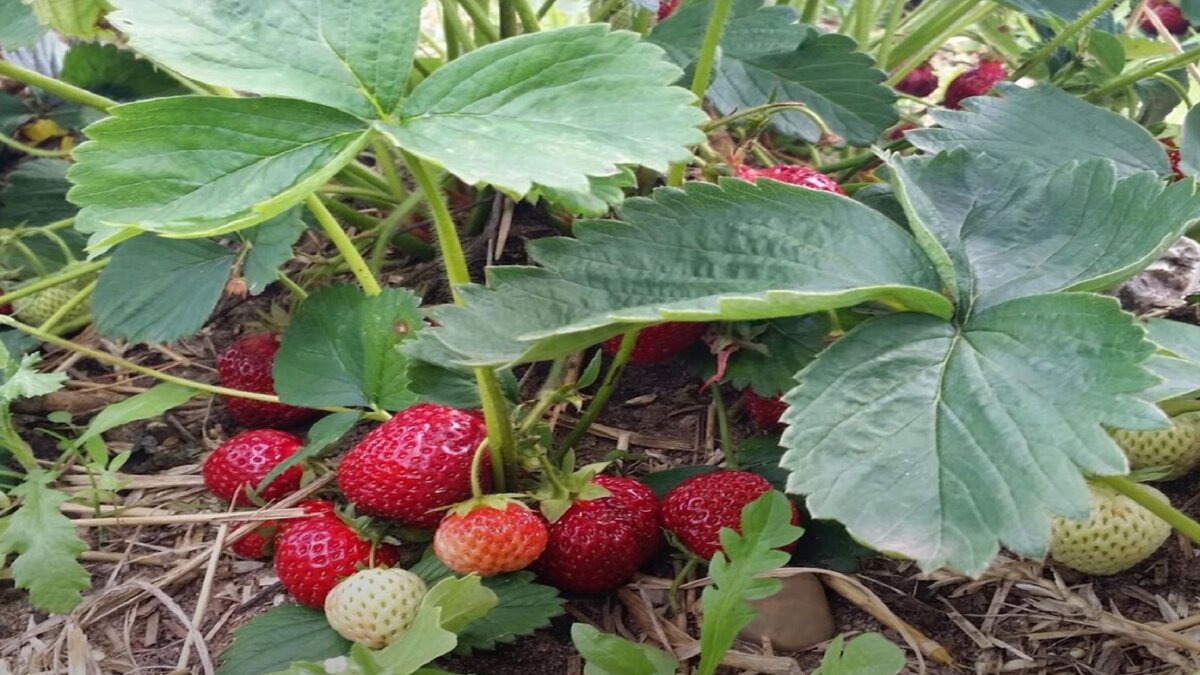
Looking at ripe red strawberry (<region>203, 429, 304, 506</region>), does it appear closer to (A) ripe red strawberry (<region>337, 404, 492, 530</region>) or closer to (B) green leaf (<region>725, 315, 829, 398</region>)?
(A) ripe red strawberry (<region>337, 404, 492, 530</region>)

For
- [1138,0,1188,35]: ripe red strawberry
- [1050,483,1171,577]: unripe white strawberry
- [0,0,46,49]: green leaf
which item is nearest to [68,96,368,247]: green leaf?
[0,0,46,49]: green leaf

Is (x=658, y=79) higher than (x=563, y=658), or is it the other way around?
(x=658, y=79)

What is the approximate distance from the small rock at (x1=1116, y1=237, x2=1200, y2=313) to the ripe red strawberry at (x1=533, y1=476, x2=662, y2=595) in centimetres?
44

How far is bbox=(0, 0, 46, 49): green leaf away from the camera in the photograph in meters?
0.96

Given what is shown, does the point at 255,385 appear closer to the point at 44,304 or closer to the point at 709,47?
the point at 44,304

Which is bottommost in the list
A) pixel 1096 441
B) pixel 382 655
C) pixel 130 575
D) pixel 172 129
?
pixel 130 575

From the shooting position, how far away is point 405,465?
29.3 inches

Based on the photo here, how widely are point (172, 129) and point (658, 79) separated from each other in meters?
0.31

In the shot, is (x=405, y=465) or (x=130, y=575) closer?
(x=405, y=465)

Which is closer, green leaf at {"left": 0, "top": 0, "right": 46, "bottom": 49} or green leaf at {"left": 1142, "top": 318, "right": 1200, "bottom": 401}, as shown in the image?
green leaf at {"left": 1142, "top": 318, "right": 1200, "bottom": 401}

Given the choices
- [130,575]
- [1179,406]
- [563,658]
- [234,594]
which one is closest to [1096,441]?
[1179,406]

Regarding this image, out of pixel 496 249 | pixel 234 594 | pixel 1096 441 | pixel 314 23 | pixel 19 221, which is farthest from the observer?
pixel 19 221

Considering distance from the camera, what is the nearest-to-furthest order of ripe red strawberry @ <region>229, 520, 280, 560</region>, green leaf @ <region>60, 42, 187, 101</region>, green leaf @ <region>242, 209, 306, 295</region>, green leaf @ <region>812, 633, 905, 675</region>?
green leaf @ <region>812, 633, 905, 675</region>
ripe red strawberry @ <region>229, 520, 280, 560</region>
green leaf @ <region>242, 209, 306, 295</region>
green leaf @ <region>60, 42, 187, 101</region>

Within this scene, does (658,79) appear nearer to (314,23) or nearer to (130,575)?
(314,23)
